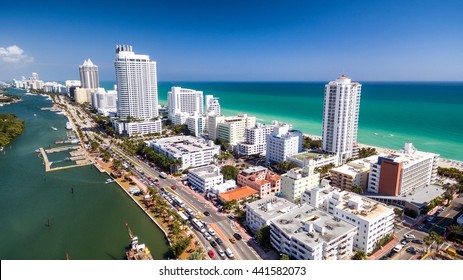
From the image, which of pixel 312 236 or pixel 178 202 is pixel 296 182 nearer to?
pixel 312 236

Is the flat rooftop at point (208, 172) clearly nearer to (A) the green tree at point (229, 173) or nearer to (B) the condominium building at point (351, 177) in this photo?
(A) the green tree at point (229, 173)

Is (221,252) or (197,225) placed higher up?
(197,225)

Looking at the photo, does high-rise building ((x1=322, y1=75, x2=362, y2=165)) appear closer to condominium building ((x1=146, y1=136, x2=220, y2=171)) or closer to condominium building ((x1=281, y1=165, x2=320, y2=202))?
condominium building ((x1=281, y1=165, x2=320, y2=202))

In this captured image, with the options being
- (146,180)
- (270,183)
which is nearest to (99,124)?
(146,180)

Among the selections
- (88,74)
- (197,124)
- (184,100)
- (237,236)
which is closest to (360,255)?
(237,236)

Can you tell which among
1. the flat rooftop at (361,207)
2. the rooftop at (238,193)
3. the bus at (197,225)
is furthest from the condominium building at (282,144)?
the bus at (197,225)

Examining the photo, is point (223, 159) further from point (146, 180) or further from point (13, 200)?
point (13, 200)

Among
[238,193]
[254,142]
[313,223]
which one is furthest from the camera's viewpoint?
[254,142]
